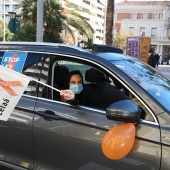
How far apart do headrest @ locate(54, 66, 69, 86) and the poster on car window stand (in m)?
0.47

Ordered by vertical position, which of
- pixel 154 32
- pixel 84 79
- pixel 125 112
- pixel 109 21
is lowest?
pixel 125 112

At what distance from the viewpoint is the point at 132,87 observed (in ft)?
7.98

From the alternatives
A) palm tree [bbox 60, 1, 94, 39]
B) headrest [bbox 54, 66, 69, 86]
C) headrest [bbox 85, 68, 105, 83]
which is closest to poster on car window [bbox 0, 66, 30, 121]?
headrest [bbox 54, 66, 69, 86]

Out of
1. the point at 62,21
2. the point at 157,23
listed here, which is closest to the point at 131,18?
the point at 157,23

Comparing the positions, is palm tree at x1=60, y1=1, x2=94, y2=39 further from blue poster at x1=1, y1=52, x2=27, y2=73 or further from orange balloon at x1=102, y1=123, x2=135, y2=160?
orange balloon at x1=102, y1=123, x2=135, y2=160

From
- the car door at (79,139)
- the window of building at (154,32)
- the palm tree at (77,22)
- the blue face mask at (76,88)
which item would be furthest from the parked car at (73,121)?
the window of building at (154,32)

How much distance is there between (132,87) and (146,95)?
→ 5.2 inches

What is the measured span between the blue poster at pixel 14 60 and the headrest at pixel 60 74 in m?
0.35

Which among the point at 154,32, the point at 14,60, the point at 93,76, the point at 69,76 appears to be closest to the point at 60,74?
the point at 69,76

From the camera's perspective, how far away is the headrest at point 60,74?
310 centimetres

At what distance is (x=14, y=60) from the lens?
121 inches

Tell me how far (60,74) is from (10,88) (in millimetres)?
717

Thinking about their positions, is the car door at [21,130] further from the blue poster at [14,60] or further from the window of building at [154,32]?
the window of building at [154,32]

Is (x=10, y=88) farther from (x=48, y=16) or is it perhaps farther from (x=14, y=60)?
(x=48, y=16)
